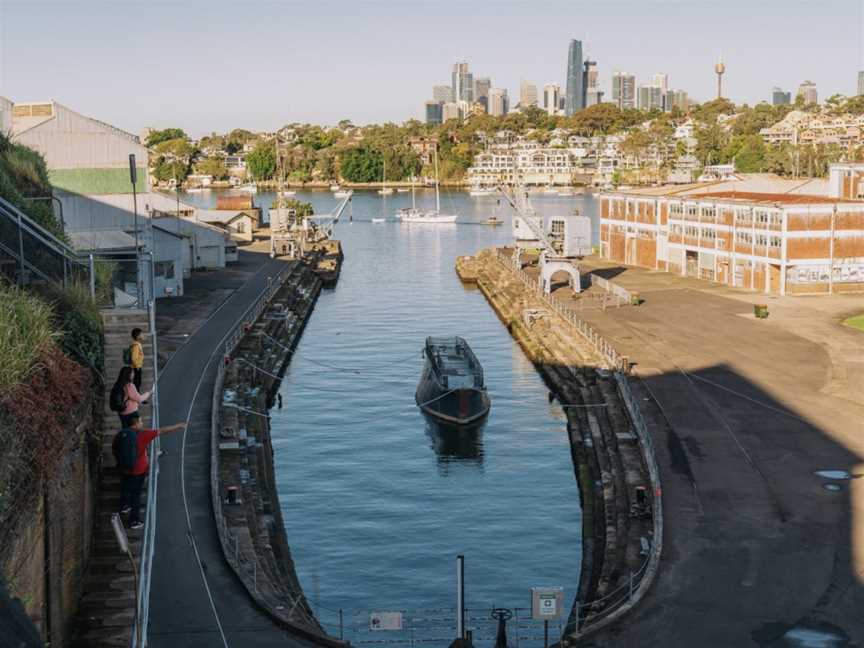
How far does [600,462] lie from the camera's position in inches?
1371

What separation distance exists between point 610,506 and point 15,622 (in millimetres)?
22354

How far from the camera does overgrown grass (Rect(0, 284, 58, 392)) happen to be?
1368cm

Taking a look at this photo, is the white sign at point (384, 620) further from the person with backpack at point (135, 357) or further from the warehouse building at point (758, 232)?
the warehouse building at point (758, 232)

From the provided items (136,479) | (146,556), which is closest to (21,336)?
(136,479)

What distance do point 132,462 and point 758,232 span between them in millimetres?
52919

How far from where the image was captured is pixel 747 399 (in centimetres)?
3788

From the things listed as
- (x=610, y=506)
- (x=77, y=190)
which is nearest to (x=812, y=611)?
(x=610, y=506)

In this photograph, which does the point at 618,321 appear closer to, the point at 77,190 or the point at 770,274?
the point at 770,274

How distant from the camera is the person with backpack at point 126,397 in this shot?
1545 centimetres

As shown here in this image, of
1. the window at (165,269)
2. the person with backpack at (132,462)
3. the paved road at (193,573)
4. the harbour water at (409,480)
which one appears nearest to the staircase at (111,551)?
the person with backpack at (132,462)

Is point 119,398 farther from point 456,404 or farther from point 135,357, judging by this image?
point 456,404

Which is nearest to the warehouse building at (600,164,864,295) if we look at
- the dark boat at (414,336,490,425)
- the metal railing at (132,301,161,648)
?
the dark boat at (414,336,490,425)

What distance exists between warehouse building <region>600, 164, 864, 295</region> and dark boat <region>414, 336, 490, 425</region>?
862 inches

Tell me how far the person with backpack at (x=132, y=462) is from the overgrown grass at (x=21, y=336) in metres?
1.44
